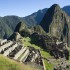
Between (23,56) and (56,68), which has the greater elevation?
(23,56)

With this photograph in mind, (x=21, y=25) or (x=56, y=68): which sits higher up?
(x=21, y=25)

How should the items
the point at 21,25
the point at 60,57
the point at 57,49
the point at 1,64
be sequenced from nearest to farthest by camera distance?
the point at 1,64, the point at 60,57, the point at 57,49, the point at 21,25

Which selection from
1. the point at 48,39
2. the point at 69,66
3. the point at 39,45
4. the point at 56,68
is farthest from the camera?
the point at 48,39

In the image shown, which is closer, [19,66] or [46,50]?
[19,66]

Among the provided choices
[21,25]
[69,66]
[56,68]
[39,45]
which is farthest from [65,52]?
[21,25]

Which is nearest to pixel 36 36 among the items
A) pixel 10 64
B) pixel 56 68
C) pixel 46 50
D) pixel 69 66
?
pixel 46 50

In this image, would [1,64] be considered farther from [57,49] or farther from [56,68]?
[57,49]

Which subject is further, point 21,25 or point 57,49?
point 21,25

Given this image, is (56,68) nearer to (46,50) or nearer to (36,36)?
(46,50)

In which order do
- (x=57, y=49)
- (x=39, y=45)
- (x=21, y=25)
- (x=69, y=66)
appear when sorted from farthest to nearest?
(x=21, y=25), (x=39, y=45), (x=57, y=49), (x=69, y=66)
